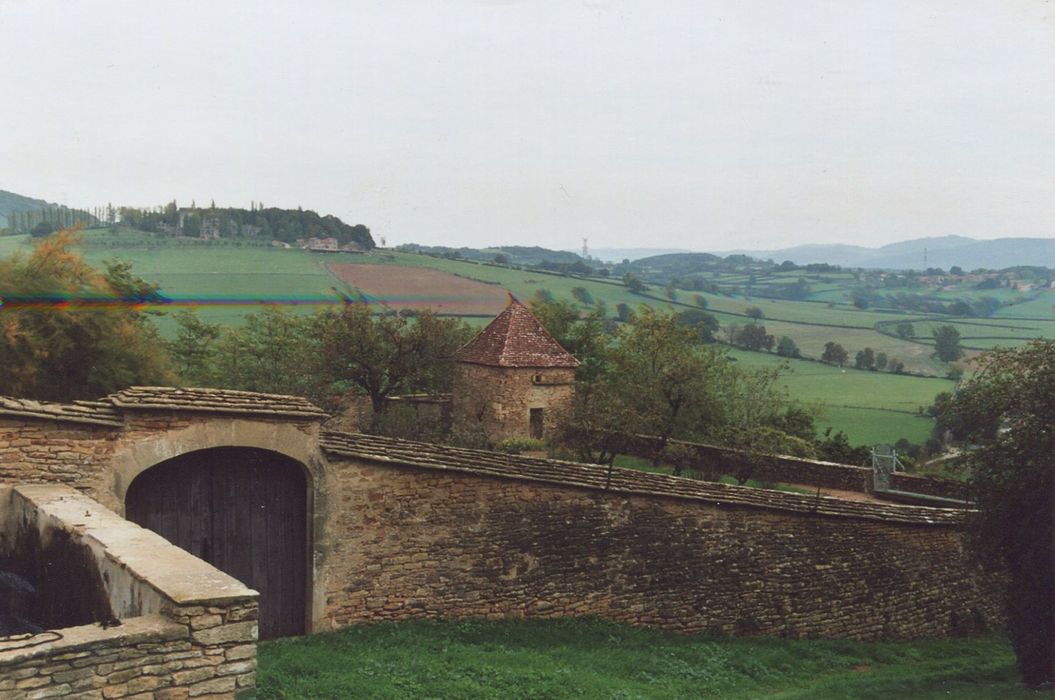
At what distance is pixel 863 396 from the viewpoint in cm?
6112

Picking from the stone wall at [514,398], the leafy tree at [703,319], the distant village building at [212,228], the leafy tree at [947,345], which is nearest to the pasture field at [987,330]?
the leafy tree at [947,345]

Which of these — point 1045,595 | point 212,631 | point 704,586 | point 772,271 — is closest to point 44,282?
point 704,586

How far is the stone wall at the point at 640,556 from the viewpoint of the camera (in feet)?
38.5

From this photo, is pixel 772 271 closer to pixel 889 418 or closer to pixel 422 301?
pixel 889 418

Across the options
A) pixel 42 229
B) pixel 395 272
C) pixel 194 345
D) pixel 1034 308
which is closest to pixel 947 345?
pixel 1034 308

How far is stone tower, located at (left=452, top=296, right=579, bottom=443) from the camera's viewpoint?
1082 inches

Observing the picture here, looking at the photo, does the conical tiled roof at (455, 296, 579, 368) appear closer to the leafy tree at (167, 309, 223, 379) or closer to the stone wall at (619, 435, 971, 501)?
the stone wall at (619, 435, 971, 501)

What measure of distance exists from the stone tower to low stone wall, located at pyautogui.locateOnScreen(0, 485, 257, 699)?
64.5 feet

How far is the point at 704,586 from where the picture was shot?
14.1 metres

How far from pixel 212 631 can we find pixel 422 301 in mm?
38873

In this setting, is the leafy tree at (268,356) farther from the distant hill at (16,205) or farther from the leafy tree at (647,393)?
the distant hill at (16,205)

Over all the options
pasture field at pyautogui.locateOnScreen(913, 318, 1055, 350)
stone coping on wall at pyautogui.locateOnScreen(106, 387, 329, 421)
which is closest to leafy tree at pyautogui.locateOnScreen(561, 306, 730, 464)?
stone coping on wall at pyautogui.locateOnScreen(106, 387, 329, 421)

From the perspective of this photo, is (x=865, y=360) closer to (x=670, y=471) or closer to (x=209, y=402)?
(x=670, y=471)

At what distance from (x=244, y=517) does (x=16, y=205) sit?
75.4 metres
